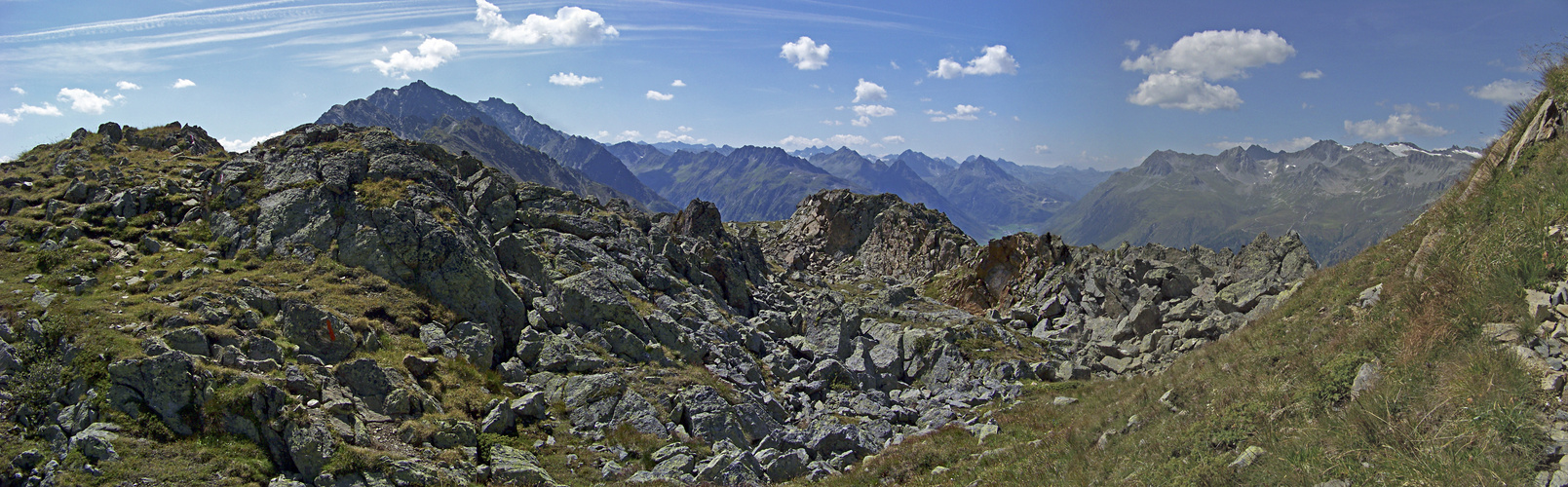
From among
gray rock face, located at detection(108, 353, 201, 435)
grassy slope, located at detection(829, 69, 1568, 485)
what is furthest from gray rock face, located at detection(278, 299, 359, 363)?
grassy slope, located at detection(829, 69, 1568, 485)

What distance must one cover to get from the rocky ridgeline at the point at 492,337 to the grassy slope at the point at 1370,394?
6.18m

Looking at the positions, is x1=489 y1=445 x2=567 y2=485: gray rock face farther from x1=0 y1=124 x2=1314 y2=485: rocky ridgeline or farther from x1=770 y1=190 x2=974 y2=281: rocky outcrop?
x1=770 y1=190 x2=974 y2=281: rocky outcrop

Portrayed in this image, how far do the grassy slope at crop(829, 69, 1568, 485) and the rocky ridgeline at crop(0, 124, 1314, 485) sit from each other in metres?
6.18

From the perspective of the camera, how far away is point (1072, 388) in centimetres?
3353

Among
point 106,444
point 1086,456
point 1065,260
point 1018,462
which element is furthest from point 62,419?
point 1065,260

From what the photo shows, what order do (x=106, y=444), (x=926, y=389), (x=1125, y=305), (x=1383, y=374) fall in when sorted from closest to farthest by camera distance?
1. (x=1383, y=374)
2. (x=106, y=444)
3. (x=926, y=389)
4. (x=1125, y=305)

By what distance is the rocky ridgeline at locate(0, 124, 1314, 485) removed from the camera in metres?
18.5

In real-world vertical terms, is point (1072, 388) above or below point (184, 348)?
below

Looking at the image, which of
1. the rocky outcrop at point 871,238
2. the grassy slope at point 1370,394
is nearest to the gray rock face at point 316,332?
the grassy slope at point 1370,394

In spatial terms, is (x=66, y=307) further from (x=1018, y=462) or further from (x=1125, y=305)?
(x=1125, y=305)

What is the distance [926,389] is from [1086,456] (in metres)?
20.4

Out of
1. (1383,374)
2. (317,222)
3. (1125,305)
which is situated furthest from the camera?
(1125,305)

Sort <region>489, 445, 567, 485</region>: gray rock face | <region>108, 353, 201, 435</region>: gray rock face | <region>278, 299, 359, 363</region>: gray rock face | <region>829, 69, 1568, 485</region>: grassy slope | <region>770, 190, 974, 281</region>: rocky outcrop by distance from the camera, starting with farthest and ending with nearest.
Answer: <region>770, 190, 974, 281</region>: rocky outcrop → <region>278, 299, 359, 363</region>: gray rock face → <region>489, 445, 567, 485</region>: gray rock face → <region>108, 353, 201, 435</region>: gray rock face → <region>829, 69, 1568, 485</region>: grassy slope

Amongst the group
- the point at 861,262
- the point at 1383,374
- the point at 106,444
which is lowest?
the point at 861,262
